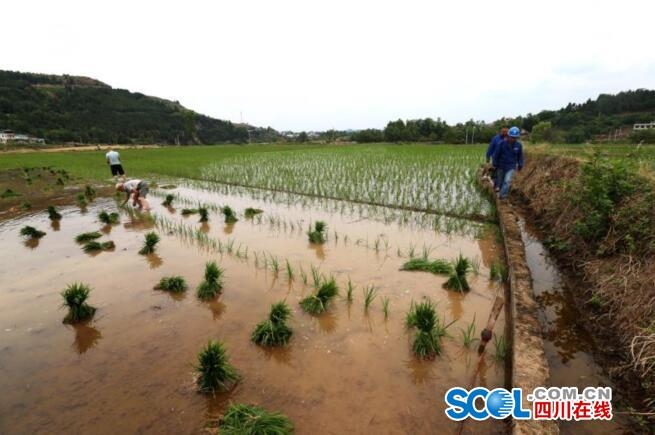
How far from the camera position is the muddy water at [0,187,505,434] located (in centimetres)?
266

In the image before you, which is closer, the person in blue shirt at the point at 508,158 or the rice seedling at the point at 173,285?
the rice seedling at the point at 173,285

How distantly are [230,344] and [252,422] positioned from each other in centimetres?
134

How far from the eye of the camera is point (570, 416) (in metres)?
2.48

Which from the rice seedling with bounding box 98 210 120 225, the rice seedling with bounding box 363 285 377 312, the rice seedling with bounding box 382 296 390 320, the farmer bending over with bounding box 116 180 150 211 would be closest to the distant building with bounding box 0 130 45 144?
the farmer bending over with bounding box 116 180 150 211

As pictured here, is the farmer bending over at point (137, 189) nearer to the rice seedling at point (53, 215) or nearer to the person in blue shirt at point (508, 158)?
the rice seedling at point (53, 215)

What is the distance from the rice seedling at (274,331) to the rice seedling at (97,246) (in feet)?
15.5

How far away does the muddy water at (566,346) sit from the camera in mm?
2500

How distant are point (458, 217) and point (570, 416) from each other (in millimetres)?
5570

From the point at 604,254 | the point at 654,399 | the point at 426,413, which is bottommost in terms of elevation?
the point at 426,413

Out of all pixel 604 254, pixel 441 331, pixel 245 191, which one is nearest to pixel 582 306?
pixel 604 254

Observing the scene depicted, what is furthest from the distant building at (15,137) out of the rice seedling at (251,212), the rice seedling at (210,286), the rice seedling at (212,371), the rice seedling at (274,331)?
the rice seedling at (212,371)

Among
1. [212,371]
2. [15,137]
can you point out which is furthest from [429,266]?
[15,137]

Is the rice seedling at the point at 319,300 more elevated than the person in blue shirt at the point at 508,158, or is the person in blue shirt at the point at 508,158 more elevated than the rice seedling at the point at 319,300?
the person in blue shirt at the point at 508,158

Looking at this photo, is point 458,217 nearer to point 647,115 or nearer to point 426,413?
point 426,413
